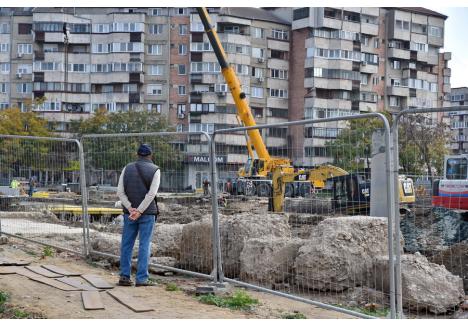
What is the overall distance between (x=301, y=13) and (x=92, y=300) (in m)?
73.0

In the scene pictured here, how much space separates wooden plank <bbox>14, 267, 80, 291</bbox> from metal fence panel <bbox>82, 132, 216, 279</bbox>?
1368mm

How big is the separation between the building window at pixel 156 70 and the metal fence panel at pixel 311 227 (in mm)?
67080

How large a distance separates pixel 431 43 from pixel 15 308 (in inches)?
3232

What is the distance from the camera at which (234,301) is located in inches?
305

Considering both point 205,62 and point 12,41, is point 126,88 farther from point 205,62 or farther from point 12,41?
point 12,41

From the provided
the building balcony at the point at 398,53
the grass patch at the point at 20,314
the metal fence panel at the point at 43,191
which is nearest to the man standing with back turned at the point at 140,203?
the grass patch at the point at 20,314

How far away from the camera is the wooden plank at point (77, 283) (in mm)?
8562

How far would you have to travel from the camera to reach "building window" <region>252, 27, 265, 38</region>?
77.6 meters

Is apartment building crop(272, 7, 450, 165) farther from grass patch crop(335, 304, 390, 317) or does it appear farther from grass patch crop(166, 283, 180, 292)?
grass patch crop(335, 304, 390, 317)

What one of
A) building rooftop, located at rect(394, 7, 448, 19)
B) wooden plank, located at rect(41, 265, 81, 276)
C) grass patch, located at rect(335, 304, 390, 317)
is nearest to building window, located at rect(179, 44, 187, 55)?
building rooftop, located at rect(394, 7, 448, 19)

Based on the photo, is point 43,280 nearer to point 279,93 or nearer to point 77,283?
point 77,283

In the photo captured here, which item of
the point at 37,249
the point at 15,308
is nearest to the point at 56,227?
the point at 37,249

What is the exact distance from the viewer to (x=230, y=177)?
9.11 meters

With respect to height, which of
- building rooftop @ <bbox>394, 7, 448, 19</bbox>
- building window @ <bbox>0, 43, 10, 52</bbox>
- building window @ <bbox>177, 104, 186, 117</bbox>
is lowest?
building window @ <bbox>177, 104, 186, 117</bbox>
